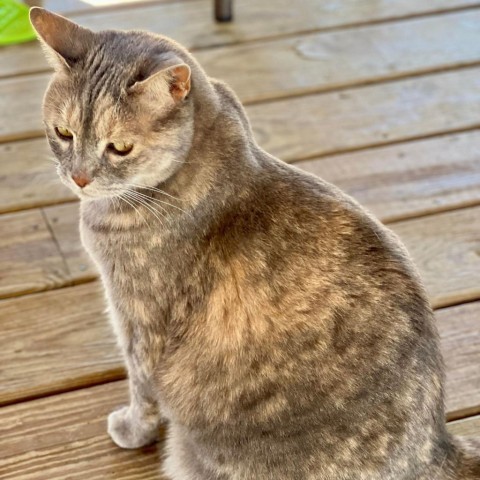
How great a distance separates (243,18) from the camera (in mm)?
2023

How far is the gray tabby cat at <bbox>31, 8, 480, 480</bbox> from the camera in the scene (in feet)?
3.20

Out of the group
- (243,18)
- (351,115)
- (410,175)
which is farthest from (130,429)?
(243,18)

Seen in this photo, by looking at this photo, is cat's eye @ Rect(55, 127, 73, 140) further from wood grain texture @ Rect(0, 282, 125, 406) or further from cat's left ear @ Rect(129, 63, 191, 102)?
wood grain texture @ Rect(0, 282, 125, 406)

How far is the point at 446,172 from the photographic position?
5.32 ft

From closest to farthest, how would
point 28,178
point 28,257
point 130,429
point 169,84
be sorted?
point 169,84
point 130,429
point 28,257
point 28,178

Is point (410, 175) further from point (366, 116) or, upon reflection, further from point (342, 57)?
point (342, 57)

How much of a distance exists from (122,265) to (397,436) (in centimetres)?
37

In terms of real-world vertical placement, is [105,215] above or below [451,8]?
above

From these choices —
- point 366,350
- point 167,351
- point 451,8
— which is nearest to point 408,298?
point 366,350

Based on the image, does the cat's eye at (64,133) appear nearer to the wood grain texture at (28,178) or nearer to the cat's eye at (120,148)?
the cat's eye at (120,148)

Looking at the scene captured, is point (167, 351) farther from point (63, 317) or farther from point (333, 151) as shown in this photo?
point (333, 151)

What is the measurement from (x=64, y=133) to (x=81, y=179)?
2.3 inches

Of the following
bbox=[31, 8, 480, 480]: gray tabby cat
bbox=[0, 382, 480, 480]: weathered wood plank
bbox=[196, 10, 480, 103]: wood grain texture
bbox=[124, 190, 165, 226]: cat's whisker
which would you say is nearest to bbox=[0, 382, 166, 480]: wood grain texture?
bbox=[0, 382, 480, 480]: weathered wood plank

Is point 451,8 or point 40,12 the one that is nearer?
point 40,12
